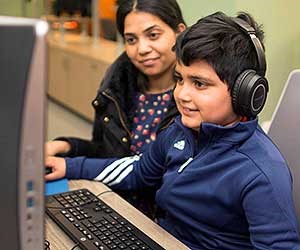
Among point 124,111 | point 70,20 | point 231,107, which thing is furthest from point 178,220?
point 70,20

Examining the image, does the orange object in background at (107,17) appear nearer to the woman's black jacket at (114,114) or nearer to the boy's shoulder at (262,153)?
the woman's black jacket at (114,114)

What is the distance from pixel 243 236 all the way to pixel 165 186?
212mm

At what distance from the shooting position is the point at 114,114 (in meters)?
1.47

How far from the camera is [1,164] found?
485 mm

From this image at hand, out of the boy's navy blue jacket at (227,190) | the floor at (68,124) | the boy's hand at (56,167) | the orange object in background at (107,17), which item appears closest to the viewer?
the boy's navy blue jacket at (227,190)

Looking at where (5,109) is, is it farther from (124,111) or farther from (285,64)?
(285,64)

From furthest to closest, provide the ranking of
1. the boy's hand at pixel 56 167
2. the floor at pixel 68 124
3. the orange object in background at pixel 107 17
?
1. the orange object in background at pixel 107 17
2. the floor at pixel 68 124
3. the boy's hand at pixel 56 167

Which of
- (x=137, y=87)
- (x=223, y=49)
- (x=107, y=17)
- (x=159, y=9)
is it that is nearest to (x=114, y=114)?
→ (x=137, y=87)

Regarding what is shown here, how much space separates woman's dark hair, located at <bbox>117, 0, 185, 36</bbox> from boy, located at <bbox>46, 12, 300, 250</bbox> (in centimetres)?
38

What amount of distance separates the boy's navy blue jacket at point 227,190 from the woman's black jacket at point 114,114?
10.5 inches

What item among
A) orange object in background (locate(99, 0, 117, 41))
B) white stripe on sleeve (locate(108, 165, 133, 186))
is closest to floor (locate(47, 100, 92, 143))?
orange object in background (locate(99, 0, 117, 41))

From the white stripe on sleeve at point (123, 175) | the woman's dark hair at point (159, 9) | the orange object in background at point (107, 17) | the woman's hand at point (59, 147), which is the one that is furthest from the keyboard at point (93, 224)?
the orange object in background at point (107, 17)

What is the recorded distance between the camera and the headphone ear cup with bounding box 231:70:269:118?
3.09 ft

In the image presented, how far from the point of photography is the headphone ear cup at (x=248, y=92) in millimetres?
942
